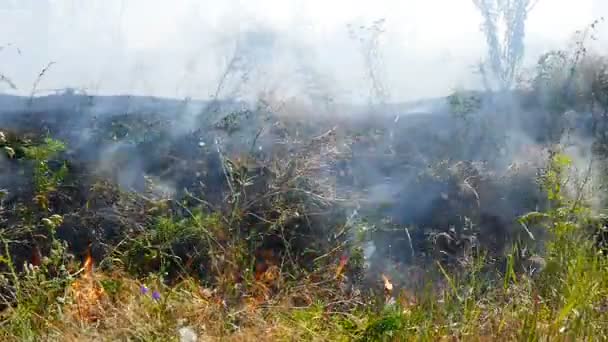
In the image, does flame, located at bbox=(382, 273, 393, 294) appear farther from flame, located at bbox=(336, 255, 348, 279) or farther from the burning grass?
flame, located at bbox=(336, 255, 348, 279)

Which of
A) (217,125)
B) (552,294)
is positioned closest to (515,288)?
(552,294)

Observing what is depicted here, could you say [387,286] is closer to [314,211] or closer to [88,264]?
[314,211]

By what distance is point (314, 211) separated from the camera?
13.5 feet

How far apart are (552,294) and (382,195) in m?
1.96

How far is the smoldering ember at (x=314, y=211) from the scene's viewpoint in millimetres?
2902

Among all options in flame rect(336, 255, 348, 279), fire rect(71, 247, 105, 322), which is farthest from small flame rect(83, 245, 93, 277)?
flame rect(336, 255, 348, 279)

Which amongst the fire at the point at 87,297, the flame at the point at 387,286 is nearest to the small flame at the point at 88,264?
the fire at the point at 87,297

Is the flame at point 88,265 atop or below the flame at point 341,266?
atop

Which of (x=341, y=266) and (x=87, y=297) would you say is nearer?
(x=87, y=297)

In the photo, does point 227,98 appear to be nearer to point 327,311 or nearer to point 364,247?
point 364,247

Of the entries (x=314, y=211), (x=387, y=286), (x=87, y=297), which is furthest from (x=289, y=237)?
(x=87, y=297)

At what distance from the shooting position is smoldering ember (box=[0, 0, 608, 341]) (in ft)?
9.52

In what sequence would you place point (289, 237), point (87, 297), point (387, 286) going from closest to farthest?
point (87, 297), point (387, 286), point (289, 237)

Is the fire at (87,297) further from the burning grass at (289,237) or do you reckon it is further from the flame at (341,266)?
the flame at (341,266)
